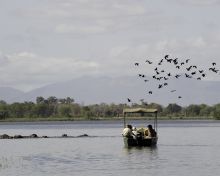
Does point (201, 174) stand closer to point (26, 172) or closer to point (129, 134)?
point (26, 172)

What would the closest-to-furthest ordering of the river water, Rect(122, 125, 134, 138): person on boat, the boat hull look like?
the river water
Rect(122, 125, 134, 138): person on boat
the boat hull

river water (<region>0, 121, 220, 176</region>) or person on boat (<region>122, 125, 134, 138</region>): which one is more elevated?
person on boat (<region>122, 125, 134, 138</region>)

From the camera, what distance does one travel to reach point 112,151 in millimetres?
70938

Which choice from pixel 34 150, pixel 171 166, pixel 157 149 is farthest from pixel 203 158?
pixel 34 150

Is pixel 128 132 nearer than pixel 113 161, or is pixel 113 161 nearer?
pixel 113 161

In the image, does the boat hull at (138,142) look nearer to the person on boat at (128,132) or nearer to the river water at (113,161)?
the person on boat at (128,132)

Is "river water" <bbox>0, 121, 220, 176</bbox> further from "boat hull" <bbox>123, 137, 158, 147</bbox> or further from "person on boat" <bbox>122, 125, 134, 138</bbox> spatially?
"person on boat" <bbox>122, 125, 134, 138</bbox>

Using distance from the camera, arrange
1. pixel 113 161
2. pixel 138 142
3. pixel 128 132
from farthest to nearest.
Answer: pixel 138 142 < pixel 128 132 < pixel 113 161

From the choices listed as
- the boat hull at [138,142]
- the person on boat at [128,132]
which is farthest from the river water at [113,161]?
the person on boat at [128,132]

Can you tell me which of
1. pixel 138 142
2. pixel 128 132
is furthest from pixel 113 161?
pixel 138 142

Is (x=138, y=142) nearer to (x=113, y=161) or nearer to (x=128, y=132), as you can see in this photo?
(x=128, y=132)

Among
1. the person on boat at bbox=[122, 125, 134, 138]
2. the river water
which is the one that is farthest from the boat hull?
the river water

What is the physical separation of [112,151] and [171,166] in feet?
56.3

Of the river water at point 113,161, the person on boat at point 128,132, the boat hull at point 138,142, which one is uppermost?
the person on boat at point 128,132
